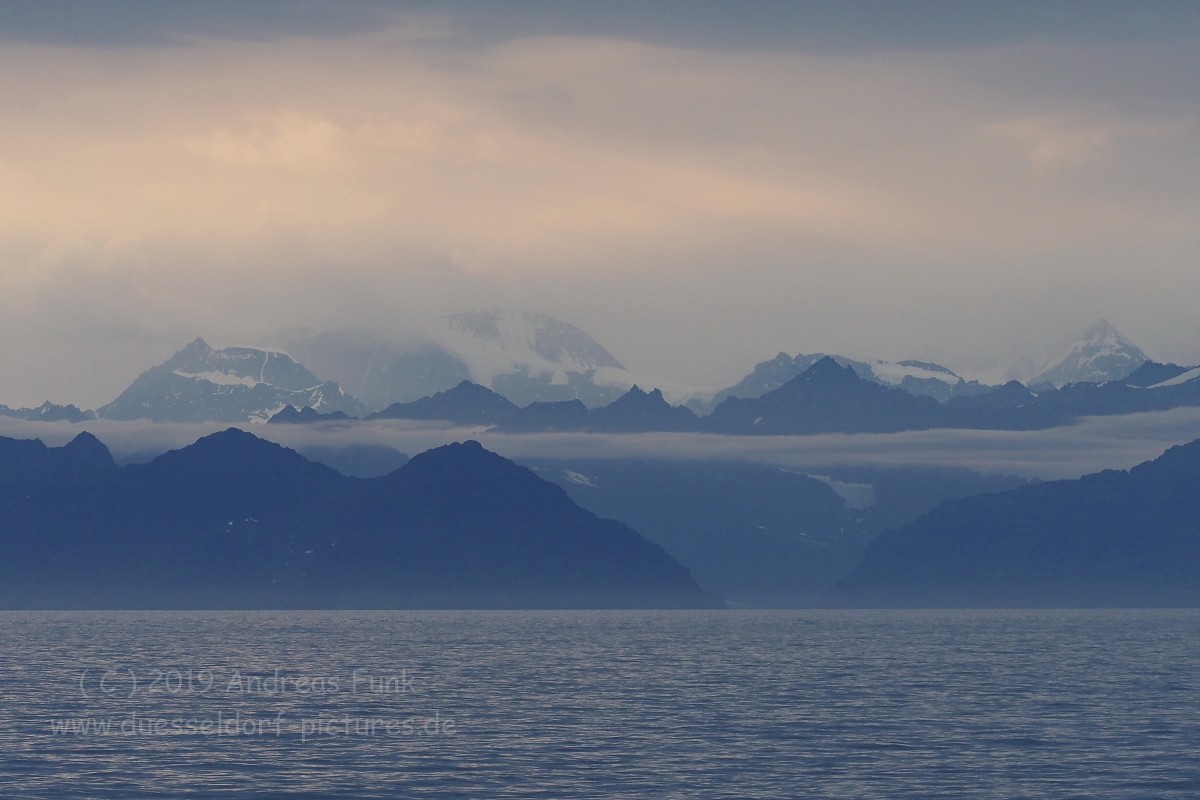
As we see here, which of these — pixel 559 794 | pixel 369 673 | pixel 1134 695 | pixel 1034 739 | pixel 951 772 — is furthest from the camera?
pixel 369 673

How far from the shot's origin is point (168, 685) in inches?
6772

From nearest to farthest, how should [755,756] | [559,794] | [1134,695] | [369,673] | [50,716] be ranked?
[559,794]
[755,756]
[50,716]
[1134,695]
[369,673]

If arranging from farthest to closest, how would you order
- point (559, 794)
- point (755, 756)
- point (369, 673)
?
1. point (369, 673)
2. point (755, 756)
3. point (559, 794)

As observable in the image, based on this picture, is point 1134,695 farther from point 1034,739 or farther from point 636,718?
point 636,718

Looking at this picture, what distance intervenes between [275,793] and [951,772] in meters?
40.1

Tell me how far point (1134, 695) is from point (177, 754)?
3586 inches

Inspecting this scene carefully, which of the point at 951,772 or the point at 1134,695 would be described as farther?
the point at 1134,695

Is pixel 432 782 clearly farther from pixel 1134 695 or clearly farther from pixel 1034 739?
pixel 1134 695

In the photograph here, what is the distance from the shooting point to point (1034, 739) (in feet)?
409

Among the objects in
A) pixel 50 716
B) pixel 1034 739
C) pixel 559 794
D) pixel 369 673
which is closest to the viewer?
pixel 559 794

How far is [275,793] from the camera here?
9862 centimetres

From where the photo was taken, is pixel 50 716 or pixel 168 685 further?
pixel 168 685

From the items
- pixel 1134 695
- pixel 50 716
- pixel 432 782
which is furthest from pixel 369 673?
pixel 432 782

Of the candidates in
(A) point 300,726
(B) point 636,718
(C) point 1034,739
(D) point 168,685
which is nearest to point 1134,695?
(C) point 1034,739
